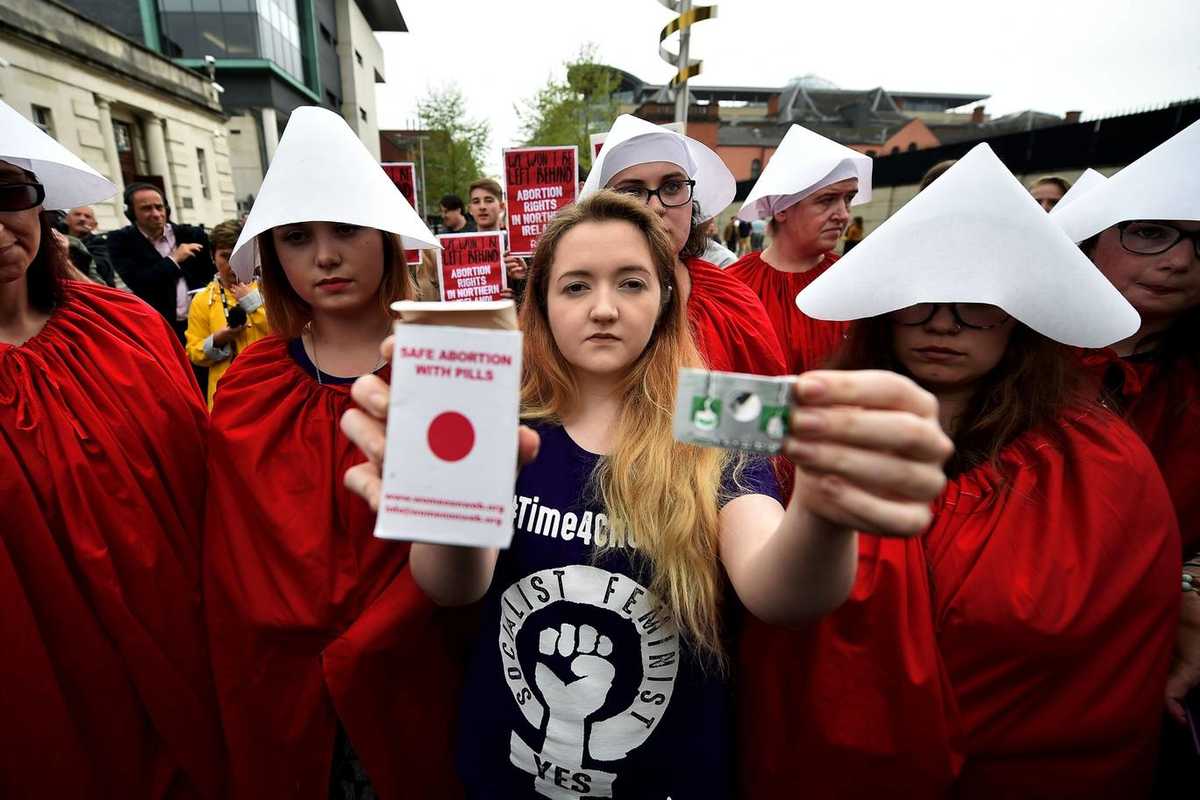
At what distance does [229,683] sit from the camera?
67.8 inches

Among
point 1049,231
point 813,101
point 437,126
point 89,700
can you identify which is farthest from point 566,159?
point 813,101

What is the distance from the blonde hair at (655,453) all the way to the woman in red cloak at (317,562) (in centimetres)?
52

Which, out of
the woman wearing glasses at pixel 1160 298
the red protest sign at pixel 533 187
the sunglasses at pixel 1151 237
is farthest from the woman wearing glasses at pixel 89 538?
the sunglasses at pixel 1151 237

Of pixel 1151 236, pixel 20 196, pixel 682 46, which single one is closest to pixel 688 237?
pixel 1151 236

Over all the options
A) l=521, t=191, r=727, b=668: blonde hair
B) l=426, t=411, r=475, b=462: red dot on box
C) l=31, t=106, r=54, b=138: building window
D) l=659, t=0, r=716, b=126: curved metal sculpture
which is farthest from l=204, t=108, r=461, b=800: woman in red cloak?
l=31, t=106, r=54, b=138: building window

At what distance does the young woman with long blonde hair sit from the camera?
1.31 metres

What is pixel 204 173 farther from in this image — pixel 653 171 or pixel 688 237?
pixel 688 237

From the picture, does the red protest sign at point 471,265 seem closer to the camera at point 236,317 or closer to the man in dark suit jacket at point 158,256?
the camera at point 236,317

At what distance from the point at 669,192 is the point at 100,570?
255 cm

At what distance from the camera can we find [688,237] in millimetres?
2795

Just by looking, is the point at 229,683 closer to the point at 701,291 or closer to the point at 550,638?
the point at 550,638

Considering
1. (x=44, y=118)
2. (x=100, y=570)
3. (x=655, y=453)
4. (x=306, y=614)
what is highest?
(x=44, y=118)

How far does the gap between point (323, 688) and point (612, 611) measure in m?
0.99

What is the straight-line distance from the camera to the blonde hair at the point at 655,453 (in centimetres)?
130
